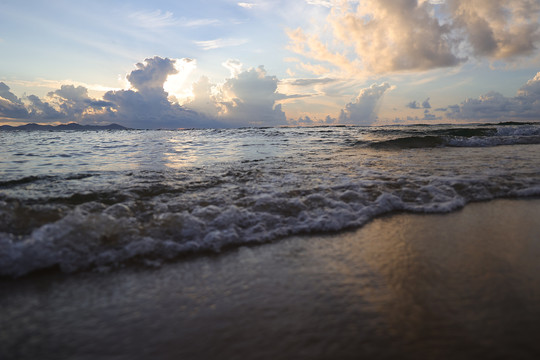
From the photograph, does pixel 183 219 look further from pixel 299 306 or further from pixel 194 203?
pixel 299 306

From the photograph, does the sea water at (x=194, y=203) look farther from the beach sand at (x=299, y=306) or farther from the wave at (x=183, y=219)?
the beach sand at (x=299, y=306)

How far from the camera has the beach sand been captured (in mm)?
1795

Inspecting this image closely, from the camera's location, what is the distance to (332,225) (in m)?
3.89

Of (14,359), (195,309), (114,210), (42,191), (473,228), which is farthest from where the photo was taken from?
(42,191)

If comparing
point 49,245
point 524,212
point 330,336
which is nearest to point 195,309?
point 330,336

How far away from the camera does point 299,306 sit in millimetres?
2180

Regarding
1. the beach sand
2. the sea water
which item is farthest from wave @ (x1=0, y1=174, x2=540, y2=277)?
the beach sand

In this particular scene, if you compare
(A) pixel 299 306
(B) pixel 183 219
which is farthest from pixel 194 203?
(A) pixel 299 306

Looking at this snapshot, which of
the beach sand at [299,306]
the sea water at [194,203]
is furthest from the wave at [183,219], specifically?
the beach sand at [299,306]

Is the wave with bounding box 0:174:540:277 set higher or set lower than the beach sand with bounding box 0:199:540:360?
higher

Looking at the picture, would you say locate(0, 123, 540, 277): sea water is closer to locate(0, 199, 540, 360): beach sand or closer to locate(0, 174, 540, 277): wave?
locate(0, 174, 540, 277): wave

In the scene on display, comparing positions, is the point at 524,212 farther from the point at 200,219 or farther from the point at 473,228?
the point at 200,219

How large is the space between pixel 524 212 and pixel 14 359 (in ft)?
19.6

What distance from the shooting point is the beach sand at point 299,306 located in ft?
5.89
